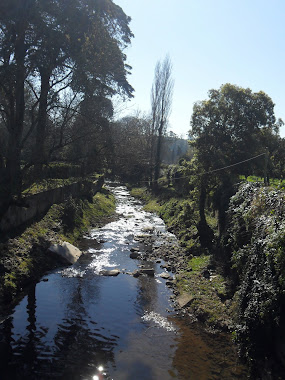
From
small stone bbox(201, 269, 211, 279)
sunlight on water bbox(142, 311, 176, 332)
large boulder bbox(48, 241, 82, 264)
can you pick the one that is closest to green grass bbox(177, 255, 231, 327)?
small stone bbox(201, 269, 211, 279)

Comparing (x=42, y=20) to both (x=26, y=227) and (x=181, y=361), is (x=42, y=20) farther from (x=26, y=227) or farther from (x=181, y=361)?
(x=181, y=361)

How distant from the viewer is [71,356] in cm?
689

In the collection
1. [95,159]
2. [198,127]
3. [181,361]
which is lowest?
[181,361]

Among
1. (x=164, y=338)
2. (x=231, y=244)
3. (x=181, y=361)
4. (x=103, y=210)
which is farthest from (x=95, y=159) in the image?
(x=103, y=210)

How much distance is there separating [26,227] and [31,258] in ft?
8.62

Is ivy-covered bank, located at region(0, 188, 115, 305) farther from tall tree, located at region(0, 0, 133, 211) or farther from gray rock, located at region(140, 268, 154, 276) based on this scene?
gray rock, located at region(140, 268, 154, 276)

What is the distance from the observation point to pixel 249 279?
25.6 feet

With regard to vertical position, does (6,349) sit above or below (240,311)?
below

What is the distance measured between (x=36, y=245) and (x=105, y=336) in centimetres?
623

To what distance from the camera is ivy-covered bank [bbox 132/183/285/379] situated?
6105 mm

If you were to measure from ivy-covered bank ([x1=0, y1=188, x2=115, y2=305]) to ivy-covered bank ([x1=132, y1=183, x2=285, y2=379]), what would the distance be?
5.54 m

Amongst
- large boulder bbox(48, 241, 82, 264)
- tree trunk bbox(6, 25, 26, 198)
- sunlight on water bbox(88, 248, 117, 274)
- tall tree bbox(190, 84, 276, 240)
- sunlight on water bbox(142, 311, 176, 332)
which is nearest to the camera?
sunlight on water bbox(142, 311, 176, 332)

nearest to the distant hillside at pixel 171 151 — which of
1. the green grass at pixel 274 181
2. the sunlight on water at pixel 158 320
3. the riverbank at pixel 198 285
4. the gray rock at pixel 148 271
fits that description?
the green grass at pixel 274 181

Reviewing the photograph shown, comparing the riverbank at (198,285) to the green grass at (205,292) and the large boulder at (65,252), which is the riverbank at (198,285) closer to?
the green grass at (205,292)
